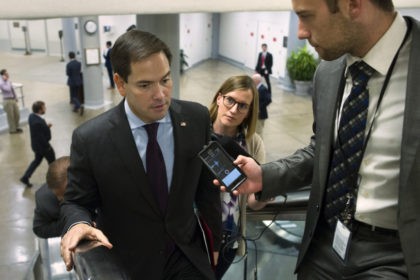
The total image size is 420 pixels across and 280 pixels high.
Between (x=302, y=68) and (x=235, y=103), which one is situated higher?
(x=235, y=103)

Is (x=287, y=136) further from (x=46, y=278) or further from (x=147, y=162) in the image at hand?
(x=147, y=162)

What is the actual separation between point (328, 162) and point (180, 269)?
84cm

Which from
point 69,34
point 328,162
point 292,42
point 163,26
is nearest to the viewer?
point 328,162

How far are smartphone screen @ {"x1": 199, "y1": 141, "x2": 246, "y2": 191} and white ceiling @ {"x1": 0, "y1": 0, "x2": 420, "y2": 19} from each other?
0.59 metres

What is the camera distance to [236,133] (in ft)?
9.64

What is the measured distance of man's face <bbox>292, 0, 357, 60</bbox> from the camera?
1.45 metres

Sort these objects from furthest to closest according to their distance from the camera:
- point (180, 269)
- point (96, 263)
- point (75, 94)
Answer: point (75, 94) < point (180, 269) < point (96, 263)

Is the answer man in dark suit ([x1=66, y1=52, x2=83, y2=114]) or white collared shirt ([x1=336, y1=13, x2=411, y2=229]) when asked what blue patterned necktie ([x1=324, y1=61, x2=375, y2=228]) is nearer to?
white collared shirt ([x1=336, y1=13, x2=411, y2=229])

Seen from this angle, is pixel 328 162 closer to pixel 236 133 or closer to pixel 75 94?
pixel 236 133

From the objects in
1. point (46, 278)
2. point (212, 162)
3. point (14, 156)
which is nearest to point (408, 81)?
point (212, 162)

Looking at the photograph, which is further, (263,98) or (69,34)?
(69,34)

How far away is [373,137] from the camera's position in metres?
1.55

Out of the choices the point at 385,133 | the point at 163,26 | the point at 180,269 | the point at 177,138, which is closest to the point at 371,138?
the point at 385,133

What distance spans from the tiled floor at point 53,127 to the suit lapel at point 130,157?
210 centimetres
